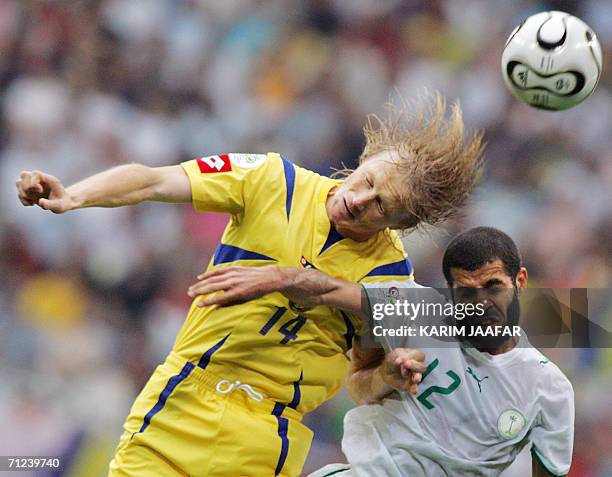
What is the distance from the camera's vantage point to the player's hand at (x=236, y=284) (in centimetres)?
309

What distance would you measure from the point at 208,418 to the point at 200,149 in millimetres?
4102

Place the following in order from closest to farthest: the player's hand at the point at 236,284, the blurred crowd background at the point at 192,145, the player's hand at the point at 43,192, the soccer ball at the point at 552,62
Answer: the player's hand at the point at 43,192, the player's hand at the point at 236,284, the soccer ball at the point at 552,62, the blurred crowd background at the point at 192,145

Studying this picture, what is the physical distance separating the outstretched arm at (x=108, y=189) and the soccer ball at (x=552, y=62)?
1849mm

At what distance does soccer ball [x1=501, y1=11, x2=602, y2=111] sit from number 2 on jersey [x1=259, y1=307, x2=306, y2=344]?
5.68 ft

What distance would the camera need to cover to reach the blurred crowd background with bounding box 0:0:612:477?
604cm

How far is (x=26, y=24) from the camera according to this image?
725 centimetres

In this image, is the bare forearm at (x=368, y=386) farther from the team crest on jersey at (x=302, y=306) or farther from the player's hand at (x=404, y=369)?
the team crest on jersey at (x=302, y=306)

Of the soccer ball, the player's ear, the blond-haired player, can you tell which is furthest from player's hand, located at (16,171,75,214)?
the soccer ball

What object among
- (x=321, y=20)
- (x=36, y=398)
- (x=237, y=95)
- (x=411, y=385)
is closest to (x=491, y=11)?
(x=321, y=20)

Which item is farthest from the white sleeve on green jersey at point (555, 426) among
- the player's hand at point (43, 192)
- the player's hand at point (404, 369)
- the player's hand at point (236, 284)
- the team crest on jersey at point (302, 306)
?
the player's hand at point (43, 192)

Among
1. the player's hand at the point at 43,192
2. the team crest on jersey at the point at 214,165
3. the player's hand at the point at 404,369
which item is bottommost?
the player's hand at the point at 404,369

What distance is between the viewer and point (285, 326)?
3438 mm

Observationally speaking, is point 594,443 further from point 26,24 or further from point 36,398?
point 26,24

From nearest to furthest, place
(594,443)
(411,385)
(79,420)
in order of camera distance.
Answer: (411,385) < (79,420) < (594,443)
